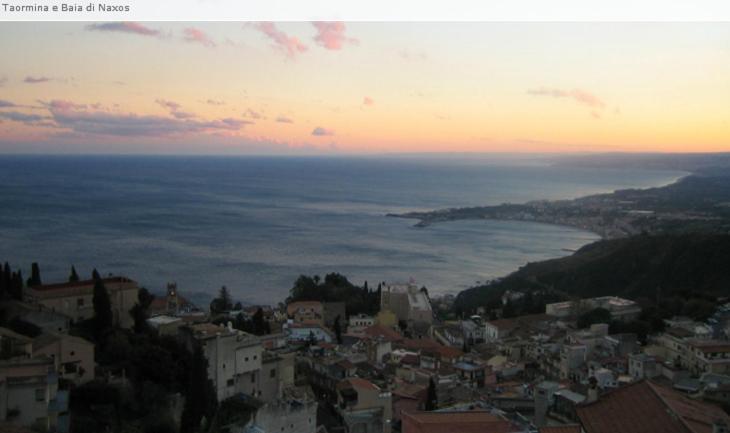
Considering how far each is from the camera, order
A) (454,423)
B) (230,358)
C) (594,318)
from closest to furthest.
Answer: (454,423) → (230,358) → (594,318)

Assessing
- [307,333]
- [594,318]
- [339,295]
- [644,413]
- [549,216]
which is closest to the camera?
[644,413]

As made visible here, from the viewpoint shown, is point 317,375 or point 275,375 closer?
point 275,375

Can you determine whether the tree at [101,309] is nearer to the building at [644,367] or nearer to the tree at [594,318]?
the building at [644,367]

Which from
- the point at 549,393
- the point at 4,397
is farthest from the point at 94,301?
the point at 549,393

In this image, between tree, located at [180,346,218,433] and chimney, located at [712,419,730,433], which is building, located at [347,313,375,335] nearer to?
tree, located at [180,346,218,433]

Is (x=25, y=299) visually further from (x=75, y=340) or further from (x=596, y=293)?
(x=596, y=293)

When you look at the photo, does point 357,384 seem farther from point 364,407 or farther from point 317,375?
point 317,375

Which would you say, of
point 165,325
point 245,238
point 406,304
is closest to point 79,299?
point 165,325

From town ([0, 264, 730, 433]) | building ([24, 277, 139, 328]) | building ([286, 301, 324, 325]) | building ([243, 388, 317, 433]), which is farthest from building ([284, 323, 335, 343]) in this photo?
building ([243, 388, 317, 433])
